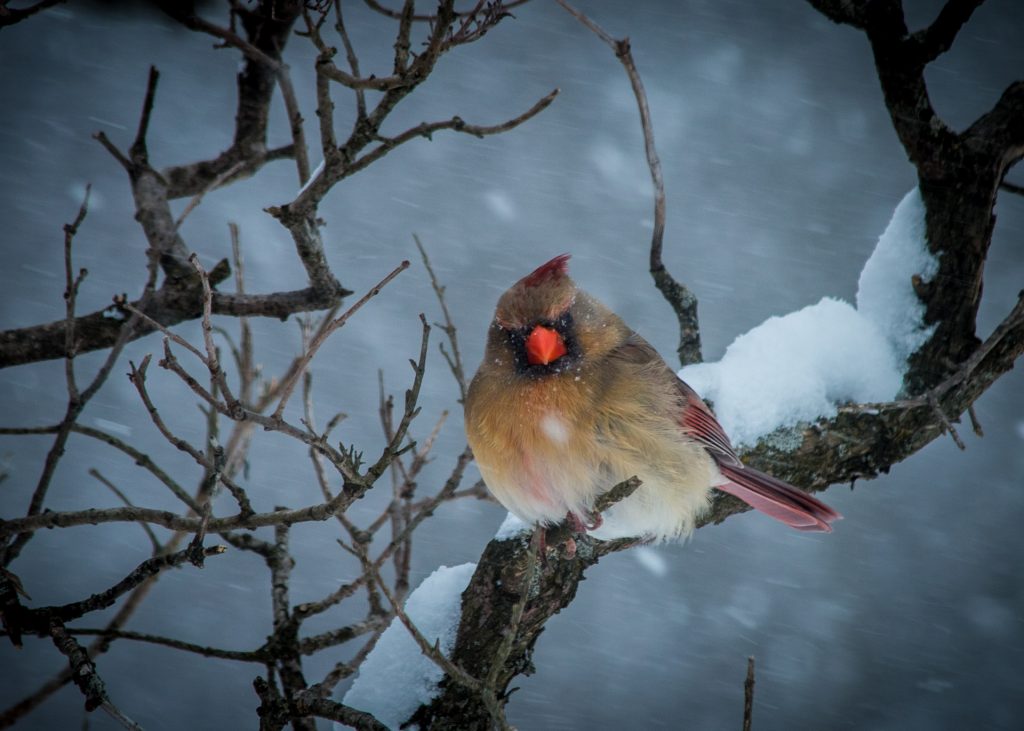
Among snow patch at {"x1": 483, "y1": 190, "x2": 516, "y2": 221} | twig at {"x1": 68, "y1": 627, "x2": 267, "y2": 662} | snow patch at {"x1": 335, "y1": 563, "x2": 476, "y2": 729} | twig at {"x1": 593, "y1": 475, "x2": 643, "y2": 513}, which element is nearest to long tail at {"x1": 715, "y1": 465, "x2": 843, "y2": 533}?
twig at {"x1": 593, "y1": 475, "x2": 643, "y2": 513}

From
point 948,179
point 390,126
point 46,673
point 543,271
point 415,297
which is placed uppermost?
point 390,126

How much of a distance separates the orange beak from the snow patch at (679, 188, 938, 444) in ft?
2.31

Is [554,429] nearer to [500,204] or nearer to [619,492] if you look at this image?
[619,492]

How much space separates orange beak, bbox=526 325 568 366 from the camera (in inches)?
86.1

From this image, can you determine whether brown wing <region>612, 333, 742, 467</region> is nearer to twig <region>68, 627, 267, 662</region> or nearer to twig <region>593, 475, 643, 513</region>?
twig <region>593, 475, 643, 513</region>

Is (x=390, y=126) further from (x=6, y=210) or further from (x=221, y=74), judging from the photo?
(x=6, y=210)

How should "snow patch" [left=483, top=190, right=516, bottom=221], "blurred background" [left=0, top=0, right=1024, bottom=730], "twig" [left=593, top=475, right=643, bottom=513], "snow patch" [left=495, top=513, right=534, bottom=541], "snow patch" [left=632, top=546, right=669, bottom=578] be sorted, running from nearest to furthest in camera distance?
"twig" [left=593, top=475, right=643, bottom=513]
"snow patch" [left=495, top=513, right=534, bottom=541]
"blurred background" [left=0, top=0, right=1024, bottom=730]
"snow patch" [left=632, top=546, right=669, bottom=578]
"snow patch" [left=483, top=190, right=516, bottom=221]

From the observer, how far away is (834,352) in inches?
100

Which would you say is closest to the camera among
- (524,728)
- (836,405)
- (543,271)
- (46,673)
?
(543,271)

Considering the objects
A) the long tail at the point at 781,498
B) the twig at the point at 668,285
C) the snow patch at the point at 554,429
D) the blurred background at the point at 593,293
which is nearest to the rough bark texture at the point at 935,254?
the long tail at the point at 781,498

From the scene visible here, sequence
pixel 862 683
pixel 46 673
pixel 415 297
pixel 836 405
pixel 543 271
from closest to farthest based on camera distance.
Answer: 1. pixel 543 271
2. pixel 836 405
3. pixel 46 673
4. pixel 862 683
5. pixel 415 297

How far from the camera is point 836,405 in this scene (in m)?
2.46

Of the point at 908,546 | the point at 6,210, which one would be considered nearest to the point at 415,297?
the point at 6,210

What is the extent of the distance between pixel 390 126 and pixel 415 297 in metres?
1.41
